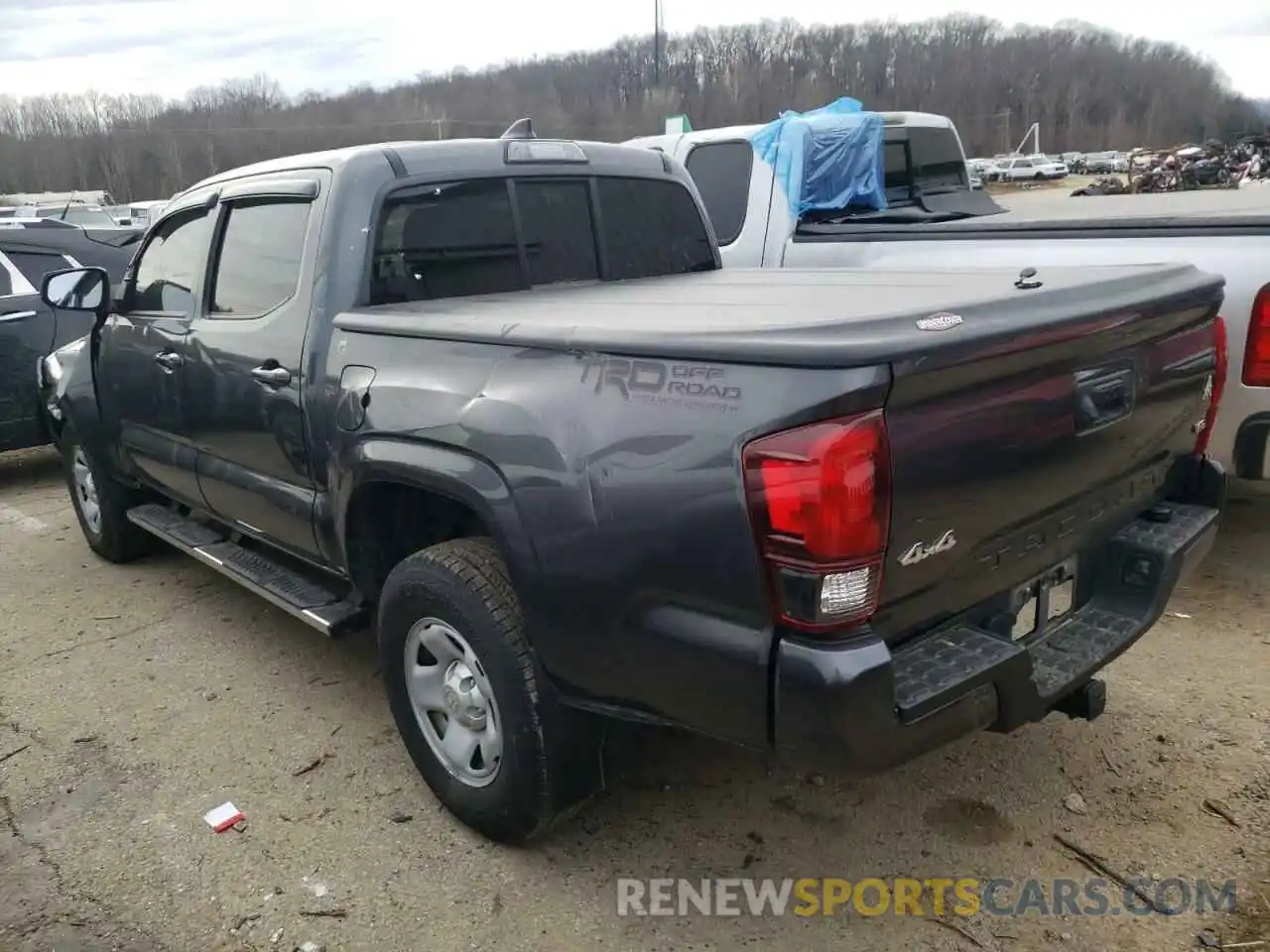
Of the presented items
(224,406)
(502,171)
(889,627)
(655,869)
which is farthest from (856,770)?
(224,406)

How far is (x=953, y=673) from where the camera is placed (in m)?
2.22

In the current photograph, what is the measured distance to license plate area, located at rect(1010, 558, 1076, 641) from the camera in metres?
2.56


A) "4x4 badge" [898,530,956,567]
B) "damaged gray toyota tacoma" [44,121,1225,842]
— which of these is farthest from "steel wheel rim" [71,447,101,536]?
"4x4 badge" [898,530,956,567]

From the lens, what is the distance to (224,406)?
12.4 feet

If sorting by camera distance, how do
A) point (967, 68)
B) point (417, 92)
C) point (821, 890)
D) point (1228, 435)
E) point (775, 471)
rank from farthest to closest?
1. point (967, 68)
2. point (417, 92)
3. point (1228, 435)
4. point (821, 890)
5. point (775, 471)

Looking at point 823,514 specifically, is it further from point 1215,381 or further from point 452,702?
point 1215,381

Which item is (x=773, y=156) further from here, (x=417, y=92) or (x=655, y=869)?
(x=417, y=92)

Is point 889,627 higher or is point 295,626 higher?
point 889,627

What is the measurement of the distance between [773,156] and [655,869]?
4878 mm

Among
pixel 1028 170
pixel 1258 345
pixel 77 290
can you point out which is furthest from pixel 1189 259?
pixel 1028 170

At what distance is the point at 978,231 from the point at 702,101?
61808 millimetres

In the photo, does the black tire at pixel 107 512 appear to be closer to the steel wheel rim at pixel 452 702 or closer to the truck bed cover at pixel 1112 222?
the steel wheel rim at pixel 452 702

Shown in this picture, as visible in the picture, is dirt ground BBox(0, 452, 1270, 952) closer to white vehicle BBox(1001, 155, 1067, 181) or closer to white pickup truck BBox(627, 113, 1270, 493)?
white pickup truck BBox(627, 113, 1270, 493)

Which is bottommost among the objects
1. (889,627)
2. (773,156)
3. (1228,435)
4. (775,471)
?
(1228,435)
